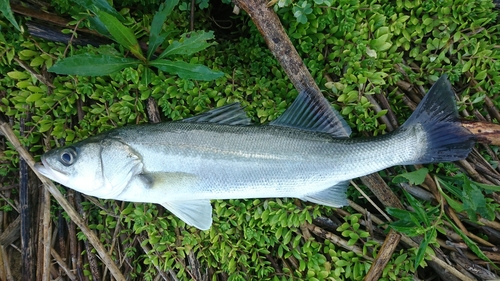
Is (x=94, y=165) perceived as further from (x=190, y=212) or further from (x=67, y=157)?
(x=190, y=212)

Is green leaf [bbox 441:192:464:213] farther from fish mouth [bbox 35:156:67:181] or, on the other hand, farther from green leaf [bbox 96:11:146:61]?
fish mouth [bbox 35:156:67:181]

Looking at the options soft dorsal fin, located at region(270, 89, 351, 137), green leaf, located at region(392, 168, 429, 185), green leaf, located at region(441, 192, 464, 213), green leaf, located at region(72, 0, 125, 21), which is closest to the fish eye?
green leaf, located at region(72, 0, 125, 21)

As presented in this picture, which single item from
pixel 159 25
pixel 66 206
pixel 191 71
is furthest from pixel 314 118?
pixel 66 206

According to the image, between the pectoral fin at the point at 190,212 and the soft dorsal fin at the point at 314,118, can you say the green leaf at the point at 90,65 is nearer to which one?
the pectoral fin at the point at 190,212

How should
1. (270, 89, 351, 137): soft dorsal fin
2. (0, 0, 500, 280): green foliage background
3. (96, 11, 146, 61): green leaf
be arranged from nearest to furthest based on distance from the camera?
(96, 11, 146, 61): green leaf, (270, 89, 351, 137): soft dorsal fin, (0, 0, 500, 280): green foliage background

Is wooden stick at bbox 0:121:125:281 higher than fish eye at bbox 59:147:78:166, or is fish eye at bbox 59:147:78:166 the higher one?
fish eye at bbox 59:147:78:166

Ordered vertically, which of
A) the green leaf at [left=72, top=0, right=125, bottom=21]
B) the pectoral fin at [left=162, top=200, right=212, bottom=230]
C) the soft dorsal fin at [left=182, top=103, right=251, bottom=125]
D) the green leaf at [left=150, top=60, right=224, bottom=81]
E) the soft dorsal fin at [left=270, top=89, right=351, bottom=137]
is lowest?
the pectoral fin at [left=162, top=200, right=212, bottom=230]

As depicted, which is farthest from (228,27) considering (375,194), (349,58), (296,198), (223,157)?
(375,194)

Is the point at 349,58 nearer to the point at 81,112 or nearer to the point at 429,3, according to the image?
the point at 429,3
